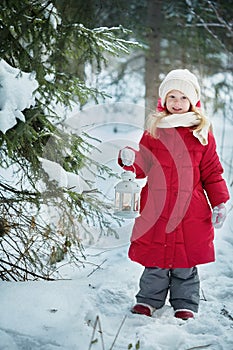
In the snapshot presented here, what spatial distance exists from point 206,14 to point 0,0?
4522 millimetres

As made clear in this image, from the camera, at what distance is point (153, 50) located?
24.4 ft

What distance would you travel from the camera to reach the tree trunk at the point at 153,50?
7180 mm

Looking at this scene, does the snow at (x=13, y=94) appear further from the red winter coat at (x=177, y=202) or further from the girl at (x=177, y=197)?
the red winter coat at (x=177, y=202)

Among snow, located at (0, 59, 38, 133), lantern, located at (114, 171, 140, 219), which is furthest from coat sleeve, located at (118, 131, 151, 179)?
snow, located at (0, 59, 38, 133)

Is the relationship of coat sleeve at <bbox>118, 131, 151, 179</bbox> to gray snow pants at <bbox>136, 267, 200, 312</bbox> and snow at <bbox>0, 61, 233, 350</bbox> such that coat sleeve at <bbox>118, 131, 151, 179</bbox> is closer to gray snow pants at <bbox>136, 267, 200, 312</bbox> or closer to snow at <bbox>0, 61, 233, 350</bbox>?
snow at <bbox>0, 61, 233, 350</bbox>

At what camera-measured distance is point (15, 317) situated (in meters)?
2.77

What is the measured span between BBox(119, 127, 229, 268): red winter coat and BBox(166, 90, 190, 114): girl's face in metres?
0.14

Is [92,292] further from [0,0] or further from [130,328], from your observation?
[0,0]

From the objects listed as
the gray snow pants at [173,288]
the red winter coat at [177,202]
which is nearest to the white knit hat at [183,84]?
the red winter coat at [177,202]

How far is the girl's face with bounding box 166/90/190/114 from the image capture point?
308cm

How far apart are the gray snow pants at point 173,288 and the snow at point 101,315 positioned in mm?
85

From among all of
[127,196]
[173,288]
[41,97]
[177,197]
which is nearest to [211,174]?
[177,197]

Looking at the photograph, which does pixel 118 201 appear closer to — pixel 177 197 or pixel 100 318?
pixel 177 197

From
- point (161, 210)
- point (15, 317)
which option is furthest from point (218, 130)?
point (15, 317)
